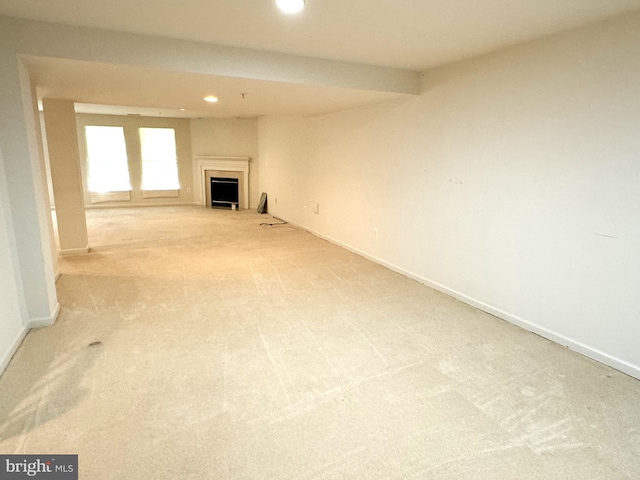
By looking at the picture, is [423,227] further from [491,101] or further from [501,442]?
[501,442]

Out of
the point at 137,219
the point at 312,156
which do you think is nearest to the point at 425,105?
the point at 312,156

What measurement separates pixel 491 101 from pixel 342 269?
7.45ft

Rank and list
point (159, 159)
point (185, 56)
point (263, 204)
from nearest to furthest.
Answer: point (185, 56) < point (263, 204) < point (159, 159)

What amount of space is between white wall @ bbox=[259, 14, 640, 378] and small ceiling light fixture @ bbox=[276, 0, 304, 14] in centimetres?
169

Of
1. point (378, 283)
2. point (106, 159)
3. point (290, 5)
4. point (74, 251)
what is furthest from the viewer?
point (106, 159)

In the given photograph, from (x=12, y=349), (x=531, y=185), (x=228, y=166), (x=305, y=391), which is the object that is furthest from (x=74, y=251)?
(x=531, y=185)

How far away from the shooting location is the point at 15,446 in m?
1.59

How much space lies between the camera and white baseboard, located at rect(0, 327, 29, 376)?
7.09 ft

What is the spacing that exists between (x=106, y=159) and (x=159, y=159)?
1118 millimetres

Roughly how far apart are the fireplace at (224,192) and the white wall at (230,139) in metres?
0.40

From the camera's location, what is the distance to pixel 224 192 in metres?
8.78

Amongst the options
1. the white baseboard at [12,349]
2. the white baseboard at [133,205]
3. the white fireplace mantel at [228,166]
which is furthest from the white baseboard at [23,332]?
the white baseboard at [133,205]

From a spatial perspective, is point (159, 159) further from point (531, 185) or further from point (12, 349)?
point (531, 185)

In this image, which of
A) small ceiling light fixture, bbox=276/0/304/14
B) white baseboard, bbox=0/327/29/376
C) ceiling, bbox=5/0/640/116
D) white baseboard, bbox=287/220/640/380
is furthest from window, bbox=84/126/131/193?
small ceiling light fixture, bbox=276/0/304/14
